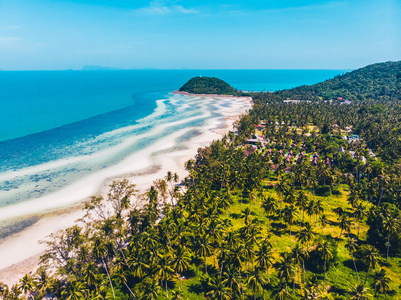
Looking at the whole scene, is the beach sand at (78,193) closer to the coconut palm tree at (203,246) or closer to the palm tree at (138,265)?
the palm tree at (138,265)

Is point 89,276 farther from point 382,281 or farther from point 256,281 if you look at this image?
point 382,281

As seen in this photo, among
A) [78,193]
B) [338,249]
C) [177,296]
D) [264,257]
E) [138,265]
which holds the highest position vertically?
[264,257]

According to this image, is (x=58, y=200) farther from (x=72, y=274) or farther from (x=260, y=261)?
(x=260, y=261)

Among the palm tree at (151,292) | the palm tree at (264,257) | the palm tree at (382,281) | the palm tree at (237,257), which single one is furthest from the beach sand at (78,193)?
the palm tree at (382,281)

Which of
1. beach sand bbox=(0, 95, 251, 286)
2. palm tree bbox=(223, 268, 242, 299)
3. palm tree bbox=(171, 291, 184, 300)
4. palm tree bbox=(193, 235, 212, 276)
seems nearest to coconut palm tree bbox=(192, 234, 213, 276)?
palm tree bbox=(193, 235, 212, 276)

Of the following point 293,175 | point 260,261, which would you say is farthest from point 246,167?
point 260,261

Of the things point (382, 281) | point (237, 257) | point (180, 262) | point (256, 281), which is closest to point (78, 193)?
point (180, 262)

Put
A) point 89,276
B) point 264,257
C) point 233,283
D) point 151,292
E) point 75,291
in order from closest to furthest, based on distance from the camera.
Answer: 1. point 75,291
2. point 151,292
3. point 233,283
4. point 89,276
5. point 264,257
